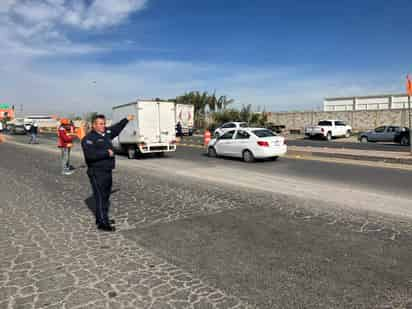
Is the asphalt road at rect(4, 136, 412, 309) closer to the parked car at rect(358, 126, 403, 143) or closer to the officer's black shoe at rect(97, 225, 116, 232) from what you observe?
the officer's black shoe at rect(97, 225, 116, 232)

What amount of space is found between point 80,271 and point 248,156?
11447 mm

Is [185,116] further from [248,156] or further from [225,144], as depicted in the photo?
[248,156]

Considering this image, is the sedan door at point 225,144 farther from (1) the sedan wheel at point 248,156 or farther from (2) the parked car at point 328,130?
(2) the parked car at point 328,130

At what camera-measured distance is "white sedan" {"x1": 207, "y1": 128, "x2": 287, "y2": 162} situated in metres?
14.4

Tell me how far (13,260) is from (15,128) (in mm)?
49022

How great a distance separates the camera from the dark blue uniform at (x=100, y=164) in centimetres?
520

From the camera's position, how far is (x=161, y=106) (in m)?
16.2

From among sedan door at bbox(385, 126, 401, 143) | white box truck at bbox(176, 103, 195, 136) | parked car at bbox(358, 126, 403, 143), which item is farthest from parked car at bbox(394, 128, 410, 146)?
Answer: white box truck at bbox(176, 103, 195, 136)

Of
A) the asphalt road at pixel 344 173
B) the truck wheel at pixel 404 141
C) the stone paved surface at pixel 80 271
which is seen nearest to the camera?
the stone paved surface at pixel 80 271

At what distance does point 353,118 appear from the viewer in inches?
1564

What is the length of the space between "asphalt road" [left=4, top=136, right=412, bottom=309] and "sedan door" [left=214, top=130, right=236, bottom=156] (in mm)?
6333

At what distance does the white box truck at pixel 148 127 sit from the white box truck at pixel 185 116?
18.1 meters

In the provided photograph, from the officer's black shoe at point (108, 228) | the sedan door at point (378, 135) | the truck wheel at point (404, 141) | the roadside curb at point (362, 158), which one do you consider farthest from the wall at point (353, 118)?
the officer's black shoe at point (108, 228)

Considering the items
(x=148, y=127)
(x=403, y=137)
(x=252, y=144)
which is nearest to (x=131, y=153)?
(x=148, y=127)
